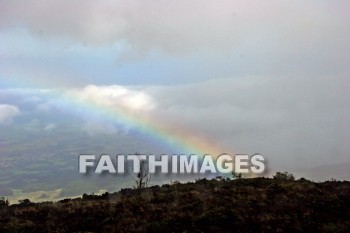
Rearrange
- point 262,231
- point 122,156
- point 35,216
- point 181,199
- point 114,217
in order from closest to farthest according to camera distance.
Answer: point 262,231
point 114,217
point 35,216
point 181,199
point 122,156

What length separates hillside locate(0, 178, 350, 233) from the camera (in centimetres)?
2192

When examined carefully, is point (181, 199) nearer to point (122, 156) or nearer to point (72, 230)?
point (72, 230)

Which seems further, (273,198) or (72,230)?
(273,198)

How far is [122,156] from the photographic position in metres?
43.5

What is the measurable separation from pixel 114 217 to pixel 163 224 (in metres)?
3.80

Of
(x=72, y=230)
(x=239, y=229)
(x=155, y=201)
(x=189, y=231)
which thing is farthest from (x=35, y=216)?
(x=239, y=229)

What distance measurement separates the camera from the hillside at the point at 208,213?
2192 cm

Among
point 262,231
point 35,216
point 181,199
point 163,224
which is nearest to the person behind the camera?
point 262,231

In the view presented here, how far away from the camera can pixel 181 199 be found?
29.3 metres

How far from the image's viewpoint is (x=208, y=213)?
2391 cm

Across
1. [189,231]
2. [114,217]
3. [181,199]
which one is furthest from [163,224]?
[181,199]

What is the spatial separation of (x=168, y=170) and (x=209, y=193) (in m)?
11.2

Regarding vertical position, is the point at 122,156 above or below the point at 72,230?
above

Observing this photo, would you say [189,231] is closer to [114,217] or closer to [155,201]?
[114,217]
